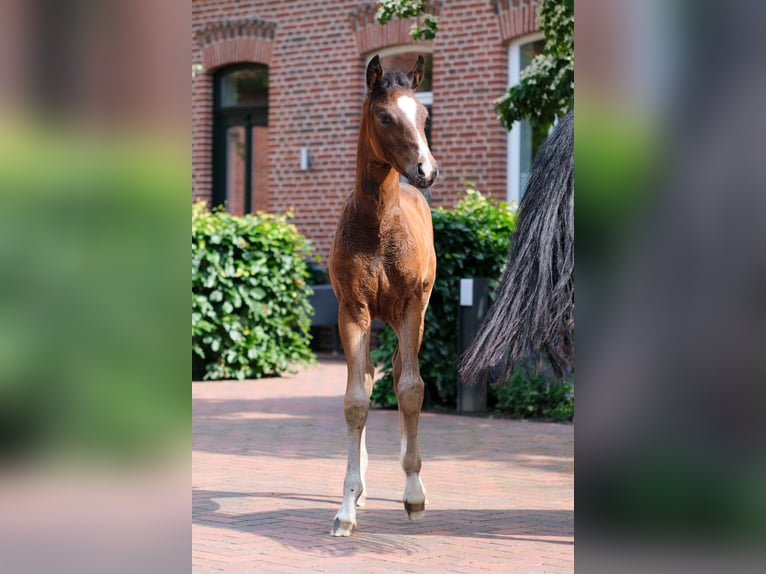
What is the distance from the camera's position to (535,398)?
32.8ft

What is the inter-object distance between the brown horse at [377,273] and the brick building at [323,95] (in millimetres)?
8742

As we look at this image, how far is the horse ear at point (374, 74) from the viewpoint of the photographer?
5.07m

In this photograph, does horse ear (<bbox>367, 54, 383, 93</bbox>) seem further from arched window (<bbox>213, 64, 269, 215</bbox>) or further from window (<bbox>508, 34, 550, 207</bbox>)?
arched window (<bbox>213, 64, 269, 215</bbox>)

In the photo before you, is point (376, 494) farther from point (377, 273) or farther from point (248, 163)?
point (248, 163)

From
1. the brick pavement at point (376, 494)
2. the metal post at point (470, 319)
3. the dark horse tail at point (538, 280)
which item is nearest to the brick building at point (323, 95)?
the metal post at point (470, 319)

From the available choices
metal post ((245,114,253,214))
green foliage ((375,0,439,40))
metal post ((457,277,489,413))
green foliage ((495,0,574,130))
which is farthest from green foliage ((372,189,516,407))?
metal post ((245,114,253,214))

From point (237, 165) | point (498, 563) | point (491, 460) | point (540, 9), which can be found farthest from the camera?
point (237, 165)

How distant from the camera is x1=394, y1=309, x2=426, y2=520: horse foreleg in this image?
18.0ft

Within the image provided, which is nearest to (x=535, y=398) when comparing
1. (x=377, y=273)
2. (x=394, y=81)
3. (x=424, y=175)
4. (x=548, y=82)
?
(x=548, y=82)
